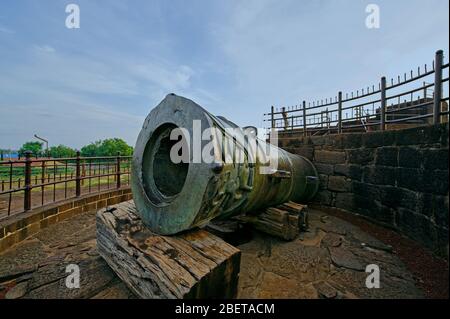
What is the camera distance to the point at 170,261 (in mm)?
1588

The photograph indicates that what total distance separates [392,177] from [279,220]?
2066mm

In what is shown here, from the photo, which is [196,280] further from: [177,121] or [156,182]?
[177,121]

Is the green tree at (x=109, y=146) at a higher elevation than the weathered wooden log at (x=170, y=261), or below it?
higher

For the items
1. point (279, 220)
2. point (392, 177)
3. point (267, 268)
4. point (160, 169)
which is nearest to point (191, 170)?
point (160, 169)

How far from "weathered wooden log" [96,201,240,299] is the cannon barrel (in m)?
0.14

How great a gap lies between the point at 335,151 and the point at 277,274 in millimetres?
3646

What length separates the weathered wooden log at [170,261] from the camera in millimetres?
1442

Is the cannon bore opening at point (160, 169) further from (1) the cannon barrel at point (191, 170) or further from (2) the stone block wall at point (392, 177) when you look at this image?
(2) the stone block wall at point (392, 177)

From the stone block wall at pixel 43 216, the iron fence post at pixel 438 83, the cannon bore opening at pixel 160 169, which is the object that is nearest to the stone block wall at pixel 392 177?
the iron fence post at pixel 438 83

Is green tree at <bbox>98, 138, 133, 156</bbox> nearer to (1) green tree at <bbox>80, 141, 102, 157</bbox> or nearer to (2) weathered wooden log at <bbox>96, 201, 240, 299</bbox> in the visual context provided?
(1) green tree at <bbox>80, 141, 102, 157</bbox>

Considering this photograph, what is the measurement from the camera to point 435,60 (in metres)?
2.83

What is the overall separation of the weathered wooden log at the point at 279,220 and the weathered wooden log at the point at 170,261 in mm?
1343

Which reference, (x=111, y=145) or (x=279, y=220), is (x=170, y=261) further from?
(x=111, y=145)

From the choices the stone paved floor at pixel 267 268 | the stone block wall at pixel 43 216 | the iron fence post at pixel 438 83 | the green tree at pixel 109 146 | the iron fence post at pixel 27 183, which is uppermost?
the green tree at pixel 109 146
